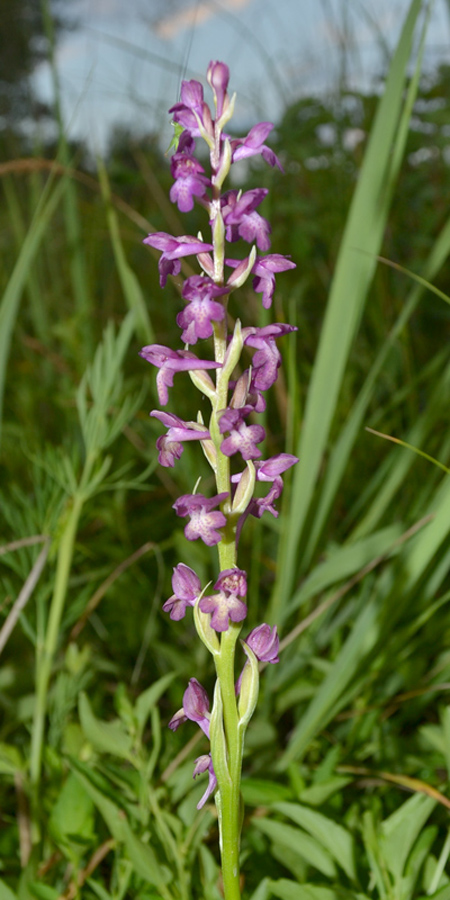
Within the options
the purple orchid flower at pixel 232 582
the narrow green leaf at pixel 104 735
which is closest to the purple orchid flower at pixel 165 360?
the purple orchid flower at pixel 232 582

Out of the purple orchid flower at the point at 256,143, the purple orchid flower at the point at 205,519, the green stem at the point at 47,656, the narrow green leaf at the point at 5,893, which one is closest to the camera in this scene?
the purple orchid flower at the point at 205,519

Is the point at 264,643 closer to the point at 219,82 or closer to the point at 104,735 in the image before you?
the point at 104,735

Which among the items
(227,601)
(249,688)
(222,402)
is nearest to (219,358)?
(222,402)

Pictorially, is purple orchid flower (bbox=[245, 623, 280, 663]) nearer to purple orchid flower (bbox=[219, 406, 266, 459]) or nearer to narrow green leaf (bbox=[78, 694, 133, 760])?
purple orchid flower (bbox=[219, 406, 266, 459])

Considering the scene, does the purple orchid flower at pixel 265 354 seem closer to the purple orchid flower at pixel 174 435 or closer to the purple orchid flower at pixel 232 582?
the purple orchid flower at pixel 174 435

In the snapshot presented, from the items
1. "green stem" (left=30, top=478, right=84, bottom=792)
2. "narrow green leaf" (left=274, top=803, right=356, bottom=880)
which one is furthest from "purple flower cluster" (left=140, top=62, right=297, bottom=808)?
"green stem" (left=30, top=478, right=84, bottom=792)

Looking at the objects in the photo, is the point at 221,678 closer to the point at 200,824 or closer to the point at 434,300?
the point at 200,824

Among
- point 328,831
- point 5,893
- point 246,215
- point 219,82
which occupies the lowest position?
point 5,893
